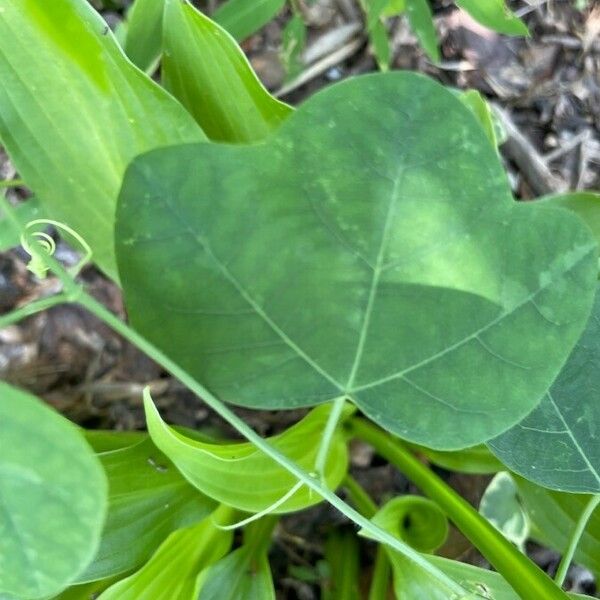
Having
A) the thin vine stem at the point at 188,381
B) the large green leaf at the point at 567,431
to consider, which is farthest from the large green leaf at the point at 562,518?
the thin vine stem at the point at 188,381

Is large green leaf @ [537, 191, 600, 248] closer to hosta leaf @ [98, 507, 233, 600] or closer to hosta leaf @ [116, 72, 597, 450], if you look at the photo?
hosta leaf @ [116, 72, 597, 450]

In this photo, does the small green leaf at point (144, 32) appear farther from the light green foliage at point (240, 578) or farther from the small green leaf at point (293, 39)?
the light green foliage at point (240, 578)

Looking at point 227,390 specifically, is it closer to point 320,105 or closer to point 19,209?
point 320,105

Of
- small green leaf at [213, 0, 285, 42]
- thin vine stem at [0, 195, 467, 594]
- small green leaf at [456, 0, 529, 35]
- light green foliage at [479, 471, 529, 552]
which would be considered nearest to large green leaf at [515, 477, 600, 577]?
light green foliage at [479, 471, 529, 552]

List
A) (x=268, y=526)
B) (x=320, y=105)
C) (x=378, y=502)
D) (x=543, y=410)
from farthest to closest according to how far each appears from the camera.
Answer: (x=378, y=502) < (x=268, y=526) < (x=543, y=410) < (x=320, y=105)

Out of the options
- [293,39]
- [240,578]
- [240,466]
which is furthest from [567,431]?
[293,39]

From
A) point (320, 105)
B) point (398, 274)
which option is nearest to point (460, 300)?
point (398, 274)
